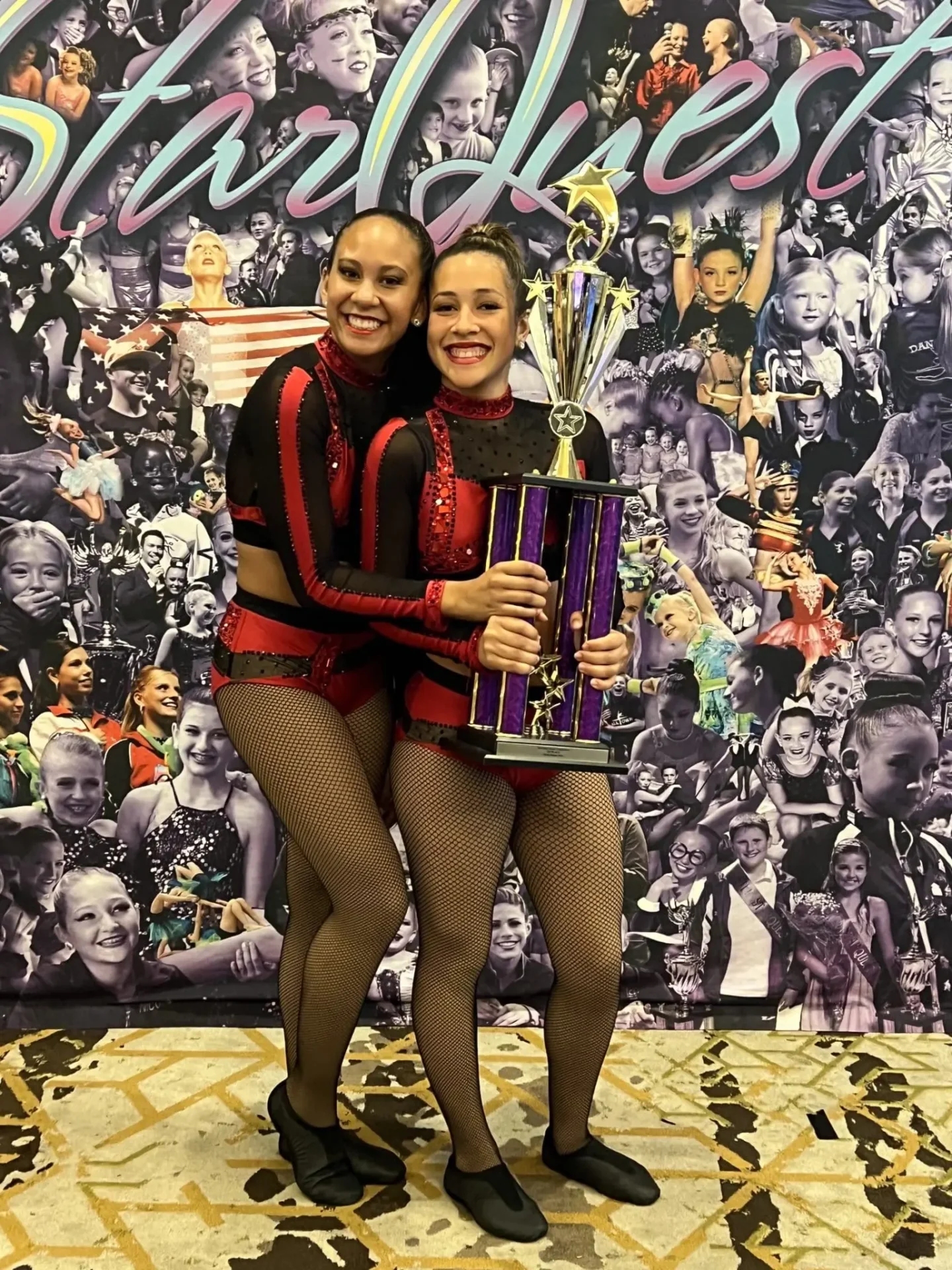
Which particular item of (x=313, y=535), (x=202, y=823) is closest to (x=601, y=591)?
(x=313, y=535)

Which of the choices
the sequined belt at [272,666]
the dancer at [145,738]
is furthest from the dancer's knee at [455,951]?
the dancer at [145,738]

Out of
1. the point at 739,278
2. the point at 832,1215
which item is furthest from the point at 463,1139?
the point at 739,278

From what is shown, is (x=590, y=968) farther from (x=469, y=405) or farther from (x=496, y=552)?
(x=469, y=405)

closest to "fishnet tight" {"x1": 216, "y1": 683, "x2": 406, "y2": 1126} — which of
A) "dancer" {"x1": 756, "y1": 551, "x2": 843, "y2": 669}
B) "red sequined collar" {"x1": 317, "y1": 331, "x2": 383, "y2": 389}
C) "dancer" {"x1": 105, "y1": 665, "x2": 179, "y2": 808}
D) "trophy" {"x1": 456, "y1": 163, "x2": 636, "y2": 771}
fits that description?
"trophy" {"x1": 456, "y1": 163, "x2": 636, "y2": 771}

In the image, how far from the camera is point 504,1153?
6.91ft

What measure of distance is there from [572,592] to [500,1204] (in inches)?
42.1

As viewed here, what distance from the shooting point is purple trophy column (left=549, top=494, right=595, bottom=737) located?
1.78 meters

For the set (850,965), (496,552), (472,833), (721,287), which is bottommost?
(850,965)

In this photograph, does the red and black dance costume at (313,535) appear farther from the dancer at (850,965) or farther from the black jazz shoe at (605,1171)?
the dancer at (850,965)

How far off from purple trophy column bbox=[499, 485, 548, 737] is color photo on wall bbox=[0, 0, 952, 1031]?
94 centimetres

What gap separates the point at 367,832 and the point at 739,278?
64.1 inches

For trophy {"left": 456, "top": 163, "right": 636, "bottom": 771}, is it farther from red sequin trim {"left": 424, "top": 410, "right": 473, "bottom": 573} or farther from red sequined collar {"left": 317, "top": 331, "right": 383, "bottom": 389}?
red sequined collar {"left": 317, "top": 331, "right": 383, "bottom": 389}

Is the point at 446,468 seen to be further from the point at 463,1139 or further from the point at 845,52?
the point at 845,52

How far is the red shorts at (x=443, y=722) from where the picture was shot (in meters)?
1.84
